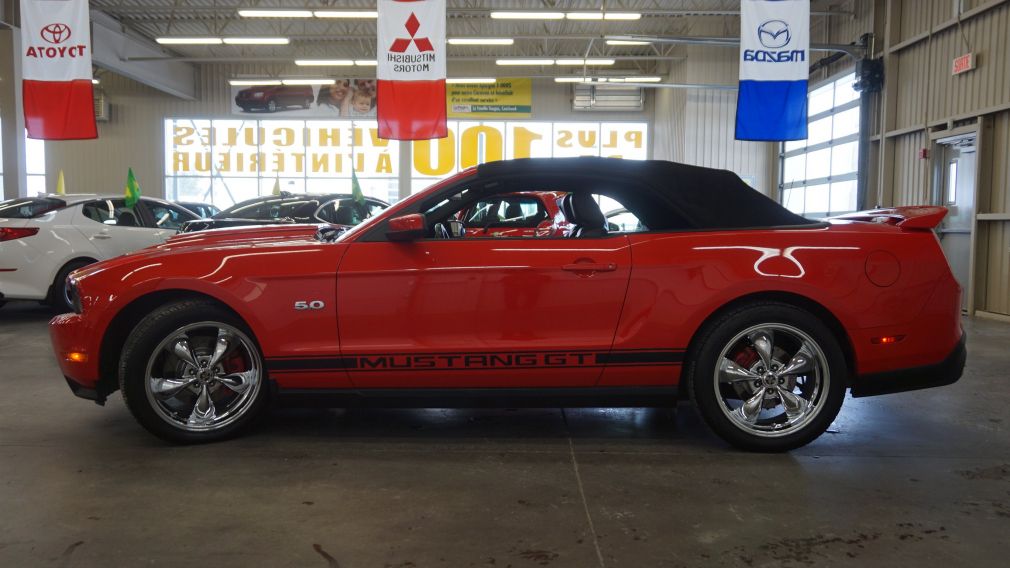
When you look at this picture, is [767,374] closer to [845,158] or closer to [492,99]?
[845,158]

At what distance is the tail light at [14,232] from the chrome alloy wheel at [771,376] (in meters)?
7.88

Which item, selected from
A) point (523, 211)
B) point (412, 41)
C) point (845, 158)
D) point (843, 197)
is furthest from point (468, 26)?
point (523, 211)

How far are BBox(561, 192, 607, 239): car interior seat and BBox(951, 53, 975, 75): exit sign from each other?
30.8 feet

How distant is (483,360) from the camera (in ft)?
11.2

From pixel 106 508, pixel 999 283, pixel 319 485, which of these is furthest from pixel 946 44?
pixel 106 508

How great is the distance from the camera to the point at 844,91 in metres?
15.5

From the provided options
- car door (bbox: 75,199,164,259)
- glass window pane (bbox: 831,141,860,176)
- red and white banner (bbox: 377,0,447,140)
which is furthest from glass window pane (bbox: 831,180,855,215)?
car door (bbox: 75,199,164,259)

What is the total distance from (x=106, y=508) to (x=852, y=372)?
11.1ft

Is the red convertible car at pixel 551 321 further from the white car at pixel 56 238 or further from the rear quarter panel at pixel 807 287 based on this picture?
the white car at pixel 56 238

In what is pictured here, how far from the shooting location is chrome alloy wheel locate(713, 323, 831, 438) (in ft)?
11.3

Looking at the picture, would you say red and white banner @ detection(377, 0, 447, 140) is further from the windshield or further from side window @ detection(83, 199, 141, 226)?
side window @ detection(83, 199, 141, 226)

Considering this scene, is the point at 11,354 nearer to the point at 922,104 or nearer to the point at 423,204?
the point at 423,204

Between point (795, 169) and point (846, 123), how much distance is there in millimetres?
3322

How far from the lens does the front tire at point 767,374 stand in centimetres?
341
